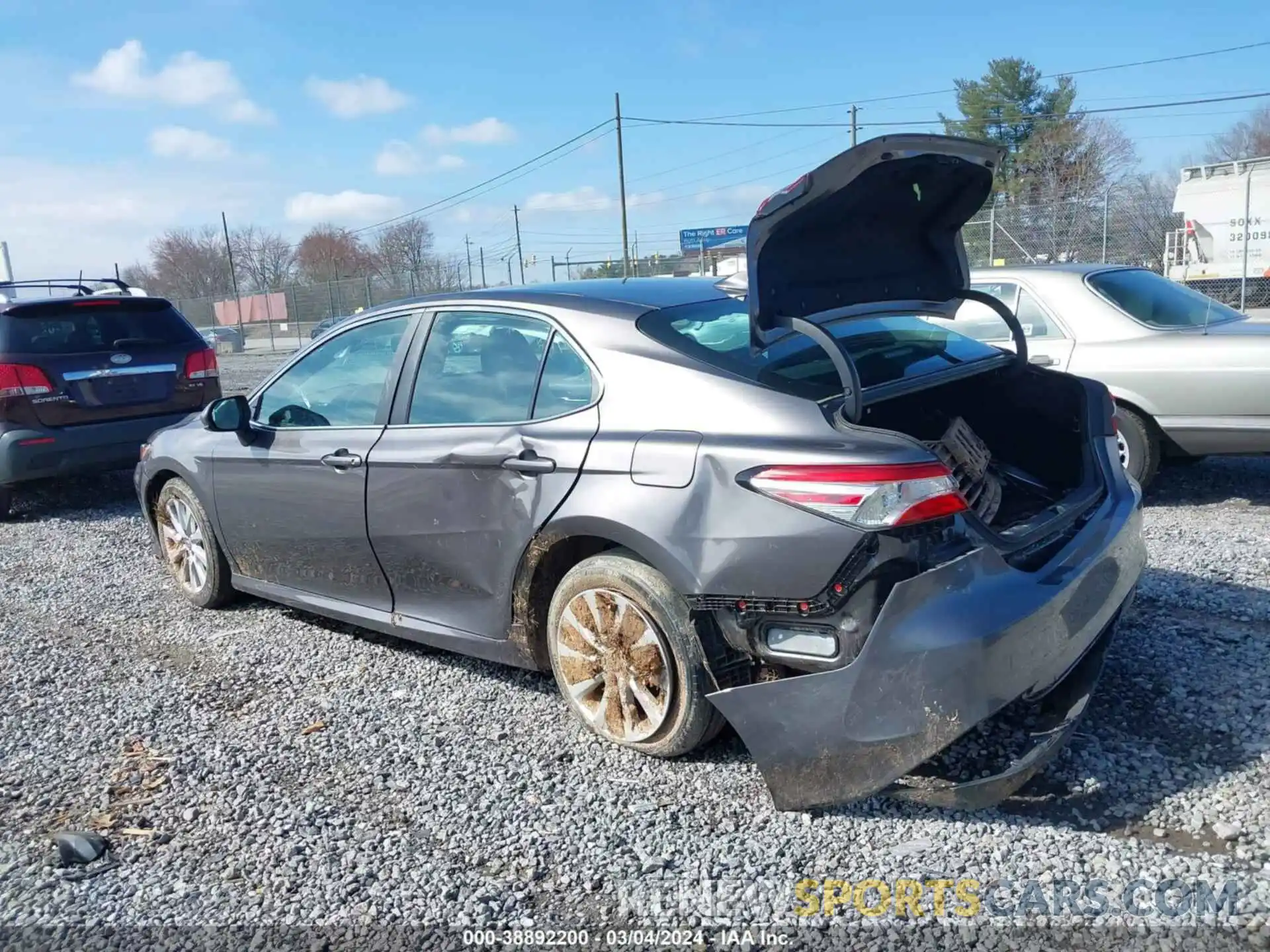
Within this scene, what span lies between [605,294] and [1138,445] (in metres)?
4.24

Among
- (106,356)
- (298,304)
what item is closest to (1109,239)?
(106,356)

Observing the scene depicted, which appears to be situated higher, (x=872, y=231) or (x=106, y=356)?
(x=872, y=231)

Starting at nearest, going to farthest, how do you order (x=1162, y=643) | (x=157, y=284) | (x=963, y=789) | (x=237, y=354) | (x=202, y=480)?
(x=963, y=789), (x=1162, y=643), (x=202, y=480), (x=237, y=354), (x=157, y=284)

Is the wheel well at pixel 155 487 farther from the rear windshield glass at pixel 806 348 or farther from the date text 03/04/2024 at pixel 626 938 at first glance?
the date text 03/04/2024 at pixel 626 938

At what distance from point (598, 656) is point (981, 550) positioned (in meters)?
1.30

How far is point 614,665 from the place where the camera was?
3.32 metres

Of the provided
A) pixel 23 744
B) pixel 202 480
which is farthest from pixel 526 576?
pixel 202 480

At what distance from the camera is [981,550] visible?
276 centimetres

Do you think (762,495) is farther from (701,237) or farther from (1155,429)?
(701,237)

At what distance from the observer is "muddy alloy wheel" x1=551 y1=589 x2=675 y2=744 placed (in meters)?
3.18

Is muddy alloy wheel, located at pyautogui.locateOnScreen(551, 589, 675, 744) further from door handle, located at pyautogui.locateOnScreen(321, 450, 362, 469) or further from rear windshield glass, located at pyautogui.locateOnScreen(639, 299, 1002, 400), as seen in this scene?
door handle, located at pyautogui.locateOnScreen(321, 450, 362, 469)

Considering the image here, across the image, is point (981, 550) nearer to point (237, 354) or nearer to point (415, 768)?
point (415, 768)

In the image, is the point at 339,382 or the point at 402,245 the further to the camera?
the point at 402,245

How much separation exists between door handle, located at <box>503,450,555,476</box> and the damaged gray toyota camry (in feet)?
0.03
